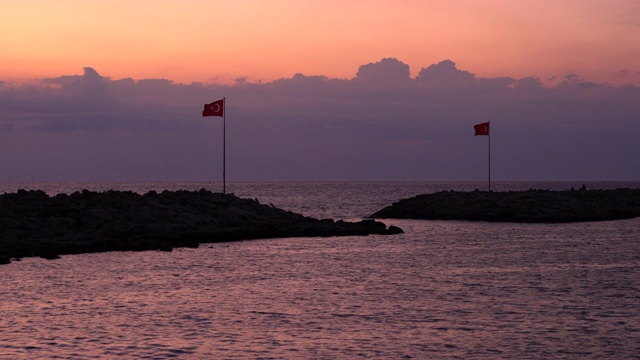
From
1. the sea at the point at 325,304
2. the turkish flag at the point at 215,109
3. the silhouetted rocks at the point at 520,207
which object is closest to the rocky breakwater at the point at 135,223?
the sea at the point at 325,304

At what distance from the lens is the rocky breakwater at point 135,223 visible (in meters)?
45.6

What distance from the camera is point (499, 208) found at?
254 ft

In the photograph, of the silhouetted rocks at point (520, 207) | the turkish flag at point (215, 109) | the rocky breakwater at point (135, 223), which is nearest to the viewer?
the rocky breakwater at point (135, 223)

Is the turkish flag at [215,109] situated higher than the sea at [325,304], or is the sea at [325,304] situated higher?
the turkish flag at [215,109]

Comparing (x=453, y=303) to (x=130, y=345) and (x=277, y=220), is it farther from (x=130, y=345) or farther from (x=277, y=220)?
(x=277, y=220)

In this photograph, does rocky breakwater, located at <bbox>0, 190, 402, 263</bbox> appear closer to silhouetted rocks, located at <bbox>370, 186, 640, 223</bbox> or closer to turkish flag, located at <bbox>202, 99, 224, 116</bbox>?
turkish flag, located at <bbox>202, 99, 224, 116</bbox>

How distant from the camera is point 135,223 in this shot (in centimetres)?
5303

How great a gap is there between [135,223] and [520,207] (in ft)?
127

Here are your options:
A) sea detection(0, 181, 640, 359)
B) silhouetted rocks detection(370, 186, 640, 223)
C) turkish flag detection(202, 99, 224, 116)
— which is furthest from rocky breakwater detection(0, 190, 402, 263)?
silhouetted rocks detection(370, 186, 640, 223)

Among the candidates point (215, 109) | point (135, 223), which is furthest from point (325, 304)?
point (215, 109)

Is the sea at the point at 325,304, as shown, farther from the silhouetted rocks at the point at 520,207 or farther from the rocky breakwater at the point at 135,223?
the silhouetted rocks at the point at 520,207

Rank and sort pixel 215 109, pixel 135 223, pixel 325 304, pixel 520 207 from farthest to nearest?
pixel 520 207 < pixel 215 109 < pixel 135 223 < pixel 325 304

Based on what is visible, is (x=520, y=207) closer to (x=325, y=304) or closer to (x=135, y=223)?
(x=135, y=223)

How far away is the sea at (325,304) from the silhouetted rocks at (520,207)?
2802 cm
